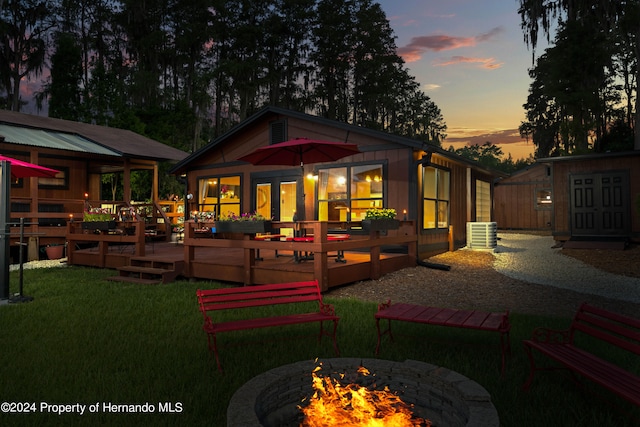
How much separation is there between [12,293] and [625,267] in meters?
14.4

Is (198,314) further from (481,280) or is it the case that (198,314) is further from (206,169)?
(206,169)

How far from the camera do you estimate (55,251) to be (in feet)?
46.4

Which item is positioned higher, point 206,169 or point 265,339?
point 206,169

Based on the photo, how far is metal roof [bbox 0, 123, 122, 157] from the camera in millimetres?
14385

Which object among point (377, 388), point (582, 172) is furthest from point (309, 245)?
point (582, 172)

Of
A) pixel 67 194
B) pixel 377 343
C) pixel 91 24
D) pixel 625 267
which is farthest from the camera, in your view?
pixel 91 24

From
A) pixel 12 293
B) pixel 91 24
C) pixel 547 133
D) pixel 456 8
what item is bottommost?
pixel 12 293

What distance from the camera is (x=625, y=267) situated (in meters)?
11.0

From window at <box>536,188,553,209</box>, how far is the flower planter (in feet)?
79.4

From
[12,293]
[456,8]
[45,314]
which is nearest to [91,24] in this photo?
[456,8]

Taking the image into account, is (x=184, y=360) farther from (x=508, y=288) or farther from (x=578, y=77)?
(x=578, y=77)

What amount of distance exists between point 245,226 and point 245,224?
0.04m

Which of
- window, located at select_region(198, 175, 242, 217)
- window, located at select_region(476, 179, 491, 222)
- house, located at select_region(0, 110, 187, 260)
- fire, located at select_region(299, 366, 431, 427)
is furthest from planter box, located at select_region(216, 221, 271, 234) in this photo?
window, located at select_region(476, 179, 491, 222)

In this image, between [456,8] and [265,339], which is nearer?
[265,339]
